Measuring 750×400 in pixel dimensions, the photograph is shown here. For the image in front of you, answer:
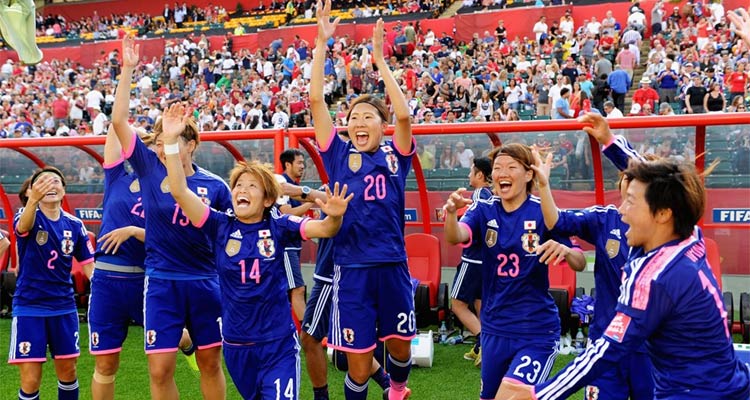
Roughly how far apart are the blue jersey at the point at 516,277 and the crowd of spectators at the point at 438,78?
26.1 feet

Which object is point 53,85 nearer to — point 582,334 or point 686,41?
point 686,41

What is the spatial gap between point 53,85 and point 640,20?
1833 centimetres

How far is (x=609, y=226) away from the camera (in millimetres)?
4621

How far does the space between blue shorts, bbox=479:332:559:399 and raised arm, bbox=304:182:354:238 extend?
1064 mm

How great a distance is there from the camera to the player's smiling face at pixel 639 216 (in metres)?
3.13

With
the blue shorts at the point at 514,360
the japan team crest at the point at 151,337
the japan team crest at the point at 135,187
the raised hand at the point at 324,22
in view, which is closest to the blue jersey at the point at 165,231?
the japan team crest at the point at 151,337

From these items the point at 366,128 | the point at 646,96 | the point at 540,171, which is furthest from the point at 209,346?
the point at 646,96

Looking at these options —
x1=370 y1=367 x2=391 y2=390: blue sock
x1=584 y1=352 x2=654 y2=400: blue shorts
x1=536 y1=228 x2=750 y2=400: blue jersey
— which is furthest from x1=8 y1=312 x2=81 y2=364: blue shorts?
x1=536 y1=228 x2=750 y2=400: blue jersey

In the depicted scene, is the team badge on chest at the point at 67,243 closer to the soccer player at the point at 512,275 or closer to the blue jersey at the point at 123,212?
the blue jersey at the point at 123,212

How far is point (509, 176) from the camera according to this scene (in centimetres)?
484

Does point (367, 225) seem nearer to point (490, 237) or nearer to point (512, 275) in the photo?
point (490, 237)

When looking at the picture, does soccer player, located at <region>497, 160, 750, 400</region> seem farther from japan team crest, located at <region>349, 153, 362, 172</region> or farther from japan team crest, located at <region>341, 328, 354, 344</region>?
japan team crest, located at <region>349, 153, 362, 172</region>

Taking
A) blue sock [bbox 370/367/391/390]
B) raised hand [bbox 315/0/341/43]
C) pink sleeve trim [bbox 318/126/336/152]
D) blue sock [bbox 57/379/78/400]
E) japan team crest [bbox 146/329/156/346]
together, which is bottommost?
blue sock [bbox 370/367/391/390]

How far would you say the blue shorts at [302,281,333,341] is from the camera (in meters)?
6.16
